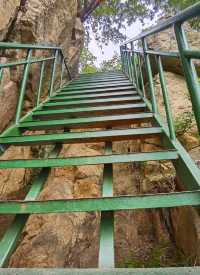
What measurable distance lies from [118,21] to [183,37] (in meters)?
10.5

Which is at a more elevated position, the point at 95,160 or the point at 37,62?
the point at 37,62

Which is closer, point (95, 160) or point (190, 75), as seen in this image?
point (190, 75)

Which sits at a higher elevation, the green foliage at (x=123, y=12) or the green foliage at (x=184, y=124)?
the green foliage at (x=123, y=12)

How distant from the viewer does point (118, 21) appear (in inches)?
438

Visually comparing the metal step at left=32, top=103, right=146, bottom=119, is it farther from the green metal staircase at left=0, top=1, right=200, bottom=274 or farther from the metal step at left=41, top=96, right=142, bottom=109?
the metal step at left=41, top=96, right=142, bottom=109

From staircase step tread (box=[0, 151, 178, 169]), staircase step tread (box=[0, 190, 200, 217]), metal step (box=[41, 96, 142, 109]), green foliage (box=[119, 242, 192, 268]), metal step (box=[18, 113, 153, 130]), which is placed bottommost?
green foliage (box=[119, 242, 192, 268])

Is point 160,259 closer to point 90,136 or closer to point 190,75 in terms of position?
point 90,136

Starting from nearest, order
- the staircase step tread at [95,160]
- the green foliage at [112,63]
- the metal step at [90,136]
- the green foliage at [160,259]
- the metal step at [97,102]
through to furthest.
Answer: the staircase step tread at [95,160] < the metal step at [90,136] < the green foliage at [160,259] < the metal step at [97,102] < the green foliage at [112,63]

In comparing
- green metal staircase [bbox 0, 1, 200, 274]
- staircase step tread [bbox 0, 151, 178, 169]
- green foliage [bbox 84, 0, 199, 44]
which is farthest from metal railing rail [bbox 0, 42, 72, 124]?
green foliage [bbox 84, 0, 199, 44]

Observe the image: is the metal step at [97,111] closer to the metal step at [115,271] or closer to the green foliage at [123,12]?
the metal step at [115,271]

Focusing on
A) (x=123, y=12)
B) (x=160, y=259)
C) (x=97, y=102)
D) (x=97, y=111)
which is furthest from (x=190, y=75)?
(x=123, y=12)

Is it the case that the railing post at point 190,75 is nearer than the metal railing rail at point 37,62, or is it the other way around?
the railing post at point 190,75

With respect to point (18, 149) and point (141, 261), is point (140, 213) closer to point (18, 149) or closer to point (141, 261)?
point (141, 261)

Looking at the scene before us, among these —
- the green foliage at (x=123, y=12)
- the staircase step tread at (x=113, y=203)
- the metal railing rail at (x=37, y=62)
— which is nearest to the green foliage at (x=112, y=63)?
the green foliage at (x=123, y=12)
